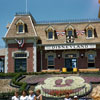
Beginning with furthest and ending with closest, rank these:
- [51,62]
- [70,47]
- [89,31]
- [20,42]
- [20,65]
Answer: [89,31] → [51,62] → [20,65] → [20,42] → [70,47]

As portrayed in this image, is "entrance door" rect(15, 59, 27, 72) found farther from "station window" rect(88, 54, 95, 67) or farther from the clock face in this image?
"station window" rect(88, 54, 95, 67)

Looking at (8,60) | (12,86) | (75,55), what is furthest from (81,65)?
(12,86)

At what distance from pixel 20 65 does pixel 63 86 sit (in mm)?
11557

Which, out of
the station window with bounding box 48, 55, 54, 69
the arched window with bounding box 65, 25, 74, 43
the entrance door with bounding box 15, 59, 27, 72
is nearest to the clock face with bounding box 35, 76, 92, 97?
the station window with bounding box 48, 55, 54, 69

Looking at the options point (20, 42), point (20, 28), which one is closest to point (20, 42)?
point (20, 42)

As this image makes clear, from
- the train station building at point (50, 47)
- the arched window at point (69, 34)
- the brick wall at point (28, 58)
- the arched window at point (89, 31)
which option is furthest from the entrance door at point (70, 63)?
the brick wall at point (28, 58)

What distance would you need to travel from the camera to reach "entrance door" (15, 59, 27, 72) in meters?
30.1

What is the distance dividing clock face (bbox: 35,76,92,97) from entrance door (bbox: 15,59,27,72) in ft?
26.6

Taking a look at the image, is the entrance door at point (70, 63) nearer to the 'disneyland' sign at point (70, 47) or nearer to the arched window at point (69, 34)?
the 'disneyland' sign at point (70, 47)

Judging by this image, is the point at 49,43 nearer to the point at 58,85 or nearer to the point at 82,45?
the point at 82,45

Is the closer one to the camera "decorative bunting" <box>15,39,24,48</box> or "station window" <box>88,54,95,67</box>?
"decorative bunting" <box>15,39,24,48</box>

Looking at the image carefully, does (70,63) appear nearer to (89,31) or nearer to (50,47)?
(50,47)

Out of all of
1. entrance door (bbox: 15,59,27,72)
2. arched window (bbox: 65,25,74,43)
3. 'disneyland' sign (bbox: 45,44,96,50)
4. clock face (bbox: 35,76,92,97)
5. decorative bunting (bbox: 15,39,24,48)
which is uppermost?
arched window (bbox: 65,25,74,43)

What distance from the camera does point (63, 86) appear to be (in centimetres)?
1991
